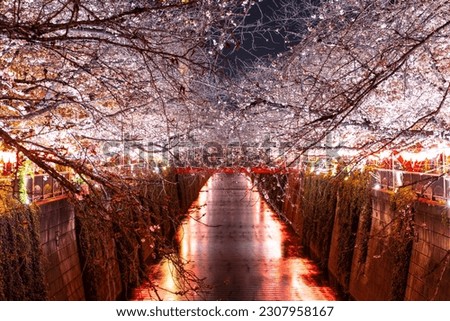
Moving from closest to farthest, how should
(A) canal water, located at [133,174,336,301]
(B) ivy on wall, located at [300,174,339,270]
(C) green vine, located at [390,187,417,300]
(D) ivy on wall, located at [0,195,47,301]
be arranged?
(D) ivy on wall, located at [0,195,47,301], (C) green vine, located at [390,187,417,300], (A) canal water, located at [133,174,336,301], (B) ivy on wall, located at [300,174,339,270]

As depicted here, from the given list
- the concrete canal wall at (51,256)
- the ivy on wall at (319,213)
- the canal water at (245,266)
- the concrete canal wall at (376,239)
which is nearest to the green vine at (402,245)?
the concrete canal wall at (376,239)

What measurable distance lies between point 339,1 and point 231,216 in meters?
28.3

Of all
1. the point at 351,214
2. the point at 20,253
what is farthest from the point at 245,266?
the point at 20,253

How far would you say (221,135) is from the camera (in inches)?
882

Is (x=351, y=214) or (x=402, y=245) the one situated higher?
(x=351, y=214)

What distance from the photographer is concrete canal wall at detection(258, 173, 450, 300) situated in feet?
31.4

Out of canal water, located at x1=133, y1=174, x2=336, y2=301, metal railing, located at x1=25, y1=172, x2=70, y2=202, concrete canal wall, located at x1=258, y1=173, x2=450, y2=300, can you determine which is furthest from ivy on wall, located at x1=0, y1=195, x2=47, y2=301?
concrete canal wall, located at x1=258, y1=173, x2=450, y2=300

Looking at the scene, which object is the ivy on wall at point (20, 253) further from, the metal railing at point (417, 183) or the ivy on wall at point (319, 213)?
the ivy on wall at point (319, 213)

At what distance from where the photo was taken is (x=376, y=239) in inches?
513

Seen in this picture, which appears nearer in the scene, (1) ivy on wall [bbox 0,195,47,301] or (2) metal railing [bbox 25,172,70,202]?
(1) ivy on wall [bbox 0,195,47,301]

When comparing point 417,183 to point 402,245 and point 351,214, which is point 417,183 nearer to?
point 402,245

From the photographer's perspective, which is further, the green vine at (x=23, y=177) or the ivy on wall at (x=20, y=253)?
the green vine at (x=23, y=177)

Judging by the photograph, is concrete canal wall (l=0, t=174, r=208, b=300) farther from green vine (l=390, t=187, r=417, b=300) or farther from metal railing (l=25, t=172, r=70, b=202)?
green vine (l=390, t=187, r=417, b=300)

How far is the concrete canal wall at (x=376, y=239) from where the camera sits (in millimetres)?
9586
